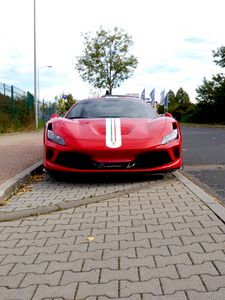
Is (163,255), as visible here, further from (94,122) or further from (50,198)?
(94,122)

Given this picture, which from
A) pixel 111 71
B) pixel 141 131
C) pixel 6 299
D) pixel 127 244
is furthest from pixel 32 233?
pixel 111 71

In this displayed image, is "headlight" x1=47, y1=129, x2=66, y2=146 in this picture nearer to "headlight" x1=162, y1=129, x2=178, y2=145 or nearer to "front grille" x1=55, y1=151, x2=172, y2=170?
"front grille" x1=55, y1=151, x2=172, y2=170

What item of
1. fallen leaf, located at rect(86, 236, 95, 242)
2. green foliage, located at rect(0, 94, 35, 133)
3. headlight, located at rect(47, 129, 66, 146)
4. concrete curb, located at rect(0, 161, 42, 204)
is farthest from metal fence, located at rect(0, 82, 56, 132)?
fallen leaf, located at rect(86, 236, 95, 242)

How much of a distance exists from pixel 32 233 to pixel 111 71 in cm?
3602

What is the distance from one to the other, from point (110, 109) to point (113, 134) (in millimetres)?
1252

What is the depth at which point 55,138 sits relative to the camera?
559cm

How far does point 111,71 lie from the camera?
38.6 metres

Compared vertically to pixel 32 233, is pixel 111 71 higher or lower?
higher

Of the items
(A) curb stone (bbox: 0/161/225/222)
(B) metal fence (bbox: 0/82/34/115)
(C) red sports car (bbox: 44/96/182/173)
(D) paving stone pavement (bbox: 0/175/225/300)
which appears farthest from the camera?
(B) metal fence (bbox: 0/82/34/115)

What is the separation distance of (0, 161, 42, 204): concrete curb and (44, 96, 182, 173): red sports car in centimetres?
47

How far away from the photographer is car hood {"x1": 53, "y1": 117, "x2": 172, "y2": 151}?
5.38m

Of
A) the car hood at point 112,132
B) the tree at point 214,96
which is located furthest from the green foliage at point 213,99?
the car hood at point 112,132

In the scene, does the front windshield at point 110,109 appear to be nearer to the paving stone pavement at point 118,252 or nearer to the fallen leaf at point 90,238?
the paving stone pavement at point 118,252

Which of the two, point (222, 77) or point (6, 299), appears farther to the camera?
point (222, 77)
